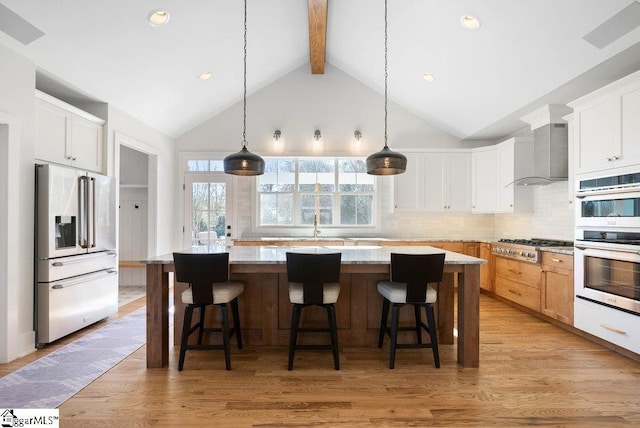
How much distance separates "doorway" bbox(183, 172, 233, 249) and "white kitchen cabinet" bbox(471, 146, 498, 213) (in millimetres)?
4193

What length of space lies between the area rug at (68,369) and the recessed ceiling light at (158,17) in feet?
10.3

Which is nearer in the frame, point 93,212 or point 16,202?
point 16,202

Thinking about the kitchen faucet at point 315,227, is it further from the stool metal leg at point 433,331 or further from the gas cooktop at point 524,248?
the stool metal leg at point 433,331

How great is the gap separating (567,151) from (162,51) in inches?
197

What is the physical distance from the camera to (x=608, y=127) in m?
3.18

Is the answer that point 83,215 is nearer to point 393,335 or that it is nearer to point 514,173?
point 393,335

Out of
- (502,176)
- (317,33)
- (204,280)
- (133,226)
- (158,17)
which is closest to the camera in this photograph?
(204,280)

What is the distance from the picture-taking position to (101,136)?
4172 millimetres

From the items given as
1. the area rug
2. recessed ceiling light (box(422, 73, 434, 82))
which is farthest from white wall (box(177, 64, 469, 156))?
the area rug

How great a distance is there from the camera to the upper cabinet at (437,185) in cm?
589

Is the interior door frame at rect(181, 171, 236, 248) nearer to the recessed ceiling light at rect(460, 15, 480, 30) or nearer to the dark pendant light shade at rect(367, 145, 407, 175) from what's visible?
the dark pendant light shade at rect(367, 145, 407, 175)

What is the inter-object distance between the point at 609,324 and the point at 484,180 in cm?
302

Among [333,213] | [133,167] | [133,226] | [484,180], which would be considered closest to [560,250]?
[484,180]

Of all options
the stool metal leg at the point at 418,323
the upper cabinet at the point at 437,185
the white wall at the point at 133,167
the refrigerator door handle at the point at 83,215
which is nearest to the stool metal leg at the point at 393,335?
the stool metal leg at the point at 418,323
